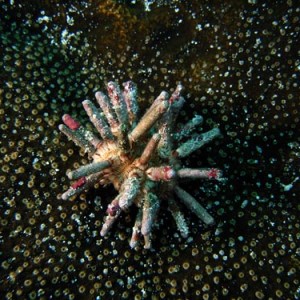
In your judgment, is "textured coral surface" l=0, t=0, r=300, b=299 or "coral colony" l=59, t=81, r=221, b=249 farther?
"textured coral surface" l=0, t=0, r=300, b=299

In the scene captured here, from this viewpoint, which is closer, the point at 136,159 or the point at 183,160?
the point at 136,159

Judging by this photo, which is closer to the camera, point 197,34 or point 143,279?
point 143,279

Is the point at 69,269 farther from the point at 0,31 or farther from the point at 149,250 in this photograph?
the point at 0,31

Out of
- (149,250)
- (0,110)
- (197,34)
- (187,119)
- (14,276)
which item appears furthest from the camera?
(197,34)

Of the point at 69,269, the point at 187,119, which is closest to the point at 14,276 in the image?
the point at 69,269

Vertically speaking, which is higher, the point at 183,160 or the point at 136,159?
the point at 136,159
